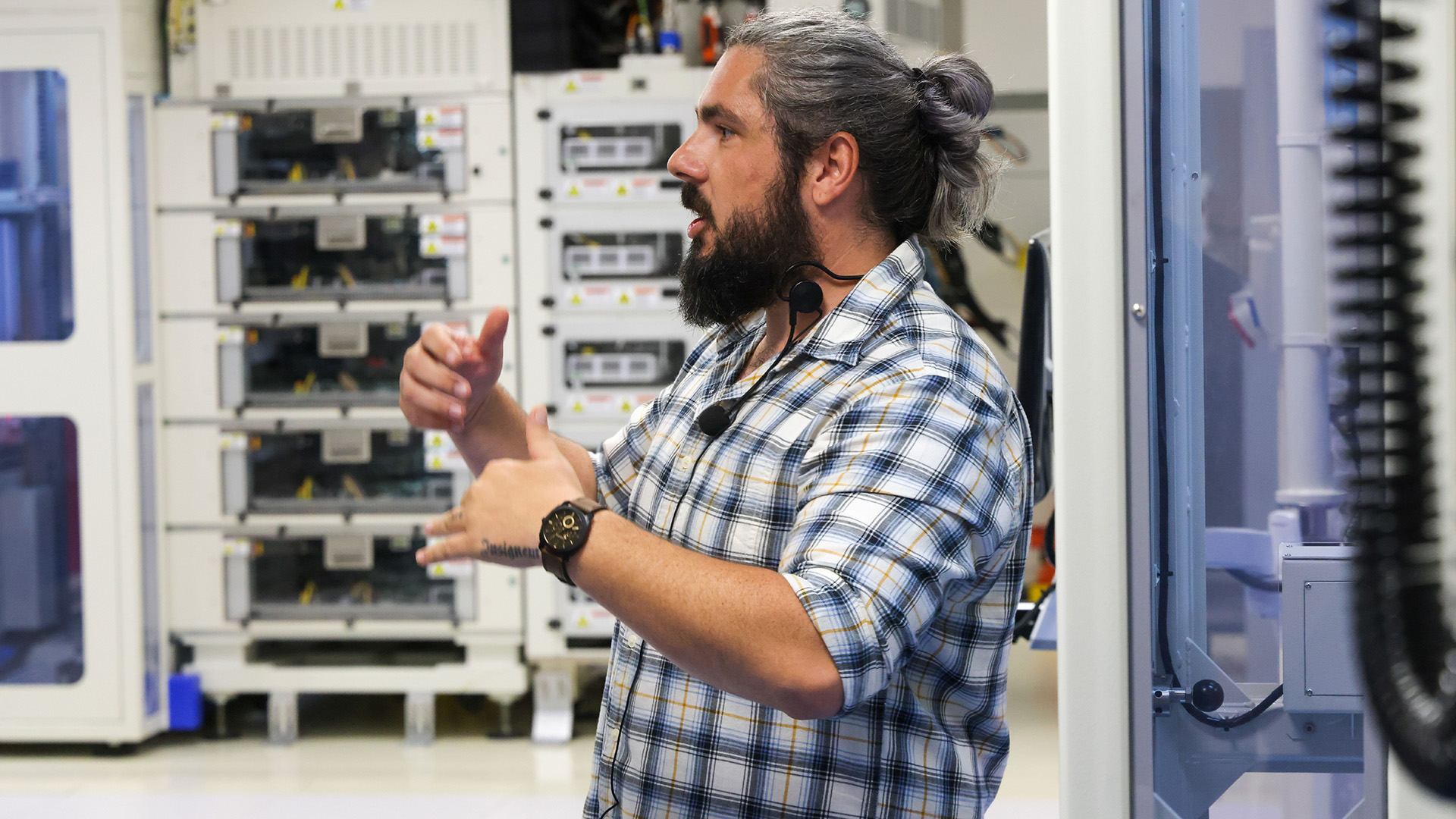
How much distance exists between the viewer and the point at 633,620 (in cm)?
111

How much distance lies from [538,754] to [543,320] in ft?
5.06

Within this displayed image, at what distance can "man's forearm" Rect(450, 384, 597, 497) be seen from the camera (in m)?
1.67

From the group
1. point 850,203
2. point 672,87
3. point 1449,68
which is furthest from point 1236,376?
point 672,87

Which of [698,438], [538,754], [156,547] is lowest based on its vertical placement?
[538,754]

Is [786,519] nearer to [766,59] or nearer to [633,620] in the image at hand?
[633,620]

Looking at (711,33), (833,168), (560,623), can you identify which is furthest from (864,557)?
(711,33)

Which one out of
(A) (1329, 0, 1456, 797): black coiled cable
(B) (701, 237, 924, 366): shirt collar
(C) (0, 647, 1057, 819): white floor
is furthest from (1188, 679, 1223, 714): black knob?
(C) (0, 647, 1057, 819): white floor

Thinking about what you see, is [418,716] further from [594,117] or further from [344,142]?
[594,117]

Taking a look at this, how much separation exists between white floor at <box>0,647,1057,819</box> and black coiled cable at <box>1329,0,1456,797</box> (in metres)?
3.50

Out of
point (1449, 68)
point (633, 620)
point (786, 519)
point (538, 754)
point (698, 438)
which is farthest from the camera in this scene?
point (538, 754)

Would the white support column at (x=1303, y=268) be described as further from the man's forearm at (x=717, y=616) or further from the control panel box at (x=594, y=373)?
the control panel box at (x=594, y=373)

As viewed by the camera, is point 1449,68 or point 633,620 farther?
point 633,620

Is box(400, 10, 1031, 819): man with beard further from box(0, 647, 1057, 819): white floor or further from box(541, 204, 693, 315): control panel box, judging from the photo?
box(541, 204, 693, 315): control panel box

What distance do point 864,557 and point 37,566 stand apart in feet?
13.9
